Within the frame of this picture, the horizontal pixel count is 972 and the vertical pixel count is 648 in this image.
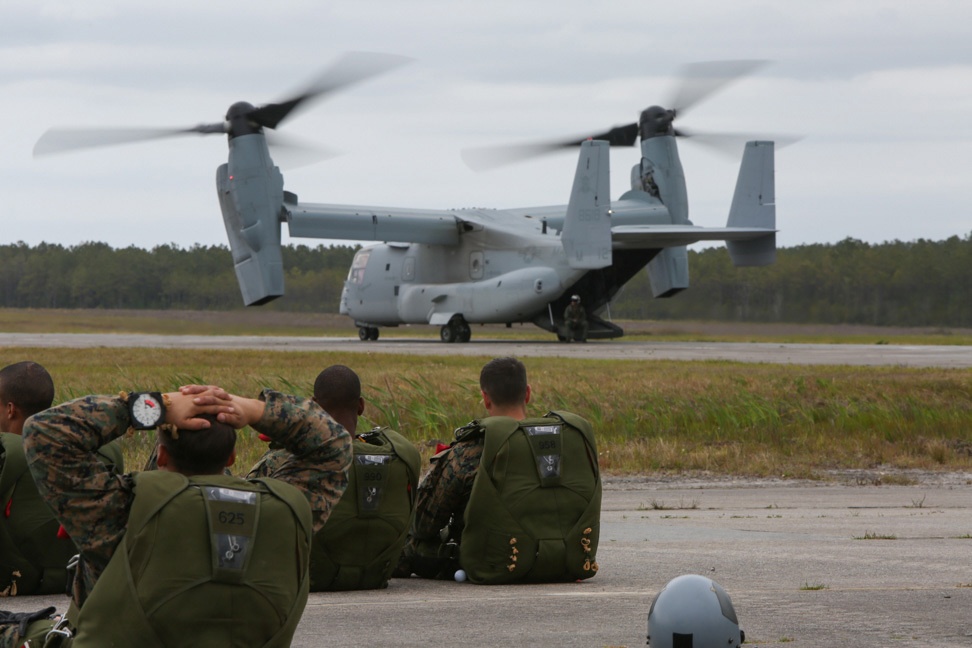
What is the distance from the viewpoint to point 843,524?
1022cm

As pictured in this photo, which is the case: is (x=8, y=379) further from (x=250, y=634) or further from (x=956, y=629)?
(x=956, y=629)

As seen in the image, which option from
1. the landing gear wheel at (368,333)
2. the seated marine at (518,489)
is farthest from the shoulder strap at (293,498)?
the landing gear wheel at (368,333)

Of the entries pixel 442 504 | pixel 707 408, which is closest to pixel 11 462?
pixel 442 504

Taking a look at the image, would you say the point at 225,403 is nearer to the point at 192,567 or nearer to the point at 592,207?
the point at 192,567

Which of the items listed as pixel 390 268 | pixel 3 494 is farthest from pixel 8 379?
pixel 390 268

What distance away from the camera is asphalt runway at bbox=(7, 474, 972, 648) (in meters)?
5.84

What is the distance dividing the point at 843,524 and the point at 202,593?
24.5ft

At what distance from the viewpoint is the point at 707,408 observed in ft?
59.4

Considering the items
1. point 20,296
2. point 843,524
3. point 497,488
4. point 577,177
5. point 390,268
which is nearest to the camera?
point 497,488

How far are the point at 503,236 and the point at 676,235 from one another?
7539 millimetres

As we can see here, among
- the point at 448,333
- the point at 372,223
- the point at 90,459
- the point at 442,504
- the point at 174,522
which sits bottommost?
the point at 448,333

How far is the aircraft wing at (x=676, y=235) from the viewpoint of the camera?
120ft

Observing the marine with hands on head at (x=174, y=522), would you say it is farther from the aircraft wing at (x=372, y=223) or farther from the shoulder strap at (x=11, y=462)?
the aircraft wing at (x=372, y=223)

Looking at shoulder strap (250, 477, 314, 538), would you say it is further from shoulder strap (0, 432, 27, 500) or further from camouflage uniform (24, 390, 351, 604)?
shoulder strap (0, 432, 27, 500)
